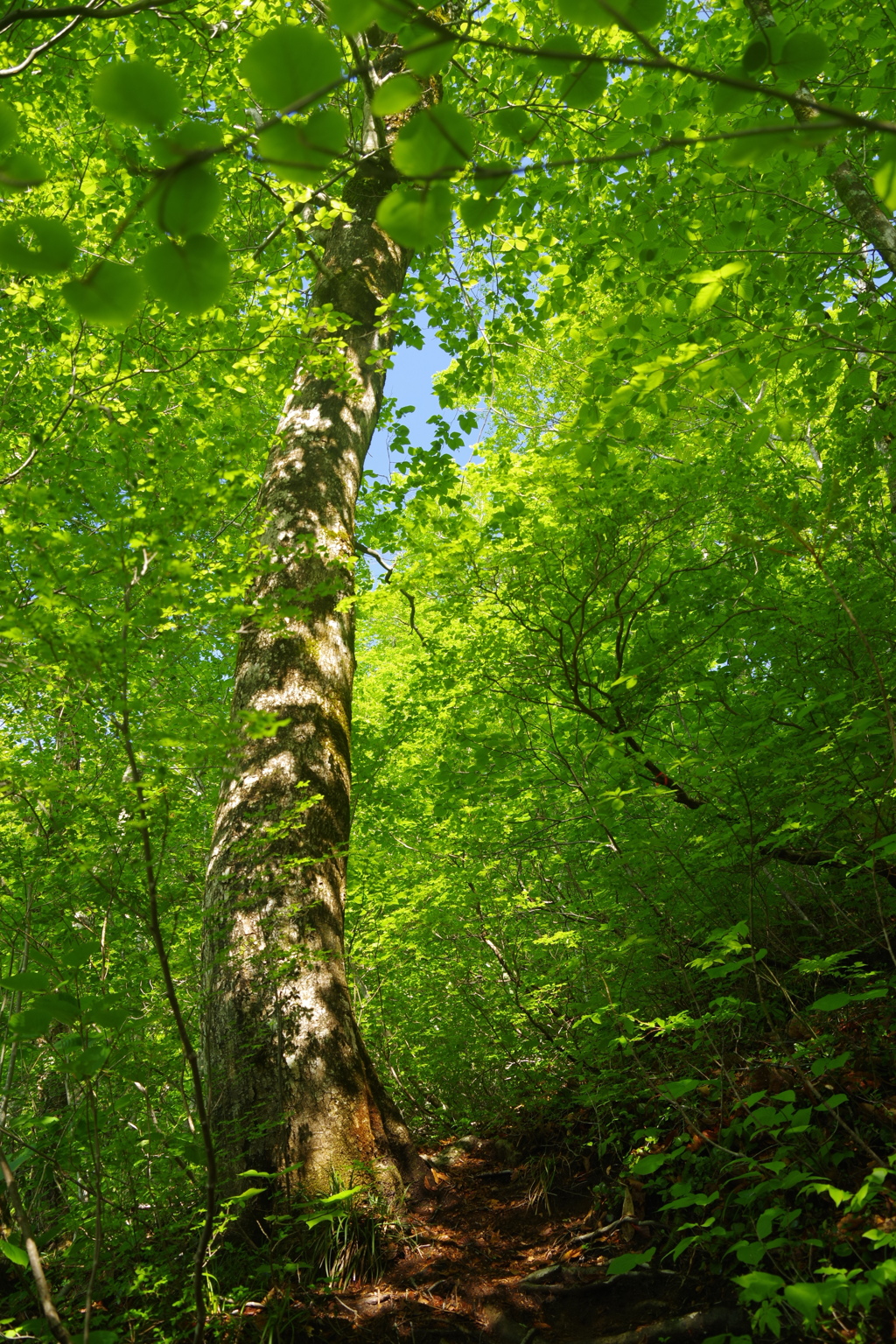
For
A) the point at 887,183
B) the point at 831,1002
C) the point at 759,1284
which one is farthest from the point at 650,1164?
the point at 887,183

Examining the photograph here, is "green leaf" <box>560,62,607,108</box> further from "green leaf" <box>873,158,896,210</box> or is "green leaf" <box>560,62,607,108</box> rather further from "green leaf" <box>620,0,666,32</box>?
"green leaf" <box>873,158,896,210</box>

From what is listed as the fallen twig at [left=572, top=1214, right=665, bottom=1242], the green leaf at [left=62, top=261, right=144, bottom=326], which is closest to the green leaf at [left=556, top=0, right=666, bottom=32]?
the green leaf at [left=62, top=261, right=144, bottom=326]

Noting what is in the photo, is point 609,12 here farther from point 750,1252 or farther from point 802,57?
point 750,1252

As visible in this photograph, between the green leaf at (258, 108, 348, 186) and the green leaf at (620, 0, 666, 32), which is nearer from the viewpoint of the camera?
the green leaf at (258, 108, 348, 186)

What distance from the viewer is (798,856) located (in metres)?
3.05

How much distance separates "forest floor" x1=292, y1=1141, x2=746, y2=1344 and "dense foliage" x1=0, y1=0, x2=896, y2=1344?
0.51 feet

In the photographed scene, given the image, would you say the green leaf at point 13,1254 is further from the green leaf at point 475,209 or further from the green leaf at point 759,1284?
the green leaf at point 475,209

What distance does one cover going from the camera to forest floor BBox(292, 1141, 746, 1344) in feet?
6.96

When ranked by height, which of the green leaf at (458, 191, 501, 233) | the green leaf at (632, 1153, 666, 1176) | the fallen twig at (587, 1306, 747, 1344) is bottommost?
the fallen twig at (587, 1306, 747, 1344)

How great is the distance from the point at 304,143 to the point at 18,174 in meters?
0.27

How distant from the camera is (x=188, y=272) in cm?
75

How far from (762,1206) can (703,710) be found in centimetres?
283

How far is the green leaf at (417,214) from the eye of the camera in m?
0.78

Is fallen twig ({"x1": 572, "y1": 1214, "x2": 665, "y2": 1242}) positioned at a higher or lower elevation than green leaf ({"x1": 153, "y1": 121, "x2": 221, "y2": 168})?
lower
